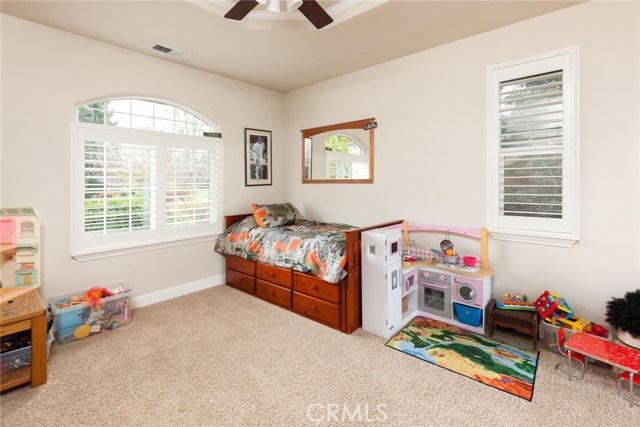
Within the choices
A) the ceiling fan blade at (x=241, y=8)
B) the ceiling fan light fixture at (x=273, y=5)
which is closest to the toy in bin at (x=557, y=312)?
the ceiling fan light fixture at (x=273, y=5)

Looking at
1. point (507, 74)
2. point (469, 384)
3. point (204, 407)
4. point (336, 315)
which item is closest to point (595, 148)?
point (507, 74)

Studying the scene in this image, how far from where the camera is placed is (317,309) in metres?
2.99

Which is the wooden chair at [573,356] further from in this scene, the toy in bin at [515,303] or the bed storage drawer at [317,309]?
the bed storage drawer at [317,309]

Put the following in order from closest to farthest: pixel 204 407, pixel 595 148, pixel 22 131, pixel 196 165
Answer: pixel 204 407 → pixel 595 148 → pixel 22 131 → pixel 196 165

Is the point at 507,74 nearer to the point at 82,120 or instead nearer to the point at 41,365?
the point at 82,120

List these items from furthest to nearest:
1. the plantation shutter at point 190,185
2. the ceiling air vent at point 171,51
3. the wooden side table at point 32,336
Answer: the plantation shutter at point 190,185 → the ceiling air vent at point 171,51 → the wooden side table at point 32,336

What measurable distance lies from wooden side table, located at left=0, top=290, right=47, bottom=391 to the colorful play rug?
2474 mm

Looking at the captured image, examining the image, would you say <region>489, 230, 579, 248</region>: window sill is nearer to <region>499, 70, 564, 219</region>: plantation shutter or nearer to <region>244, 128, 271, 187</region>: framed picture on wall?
<region>499, 70, 564, 219</region>: plantation shutter

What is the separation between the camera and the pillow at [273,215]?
385 centimetres

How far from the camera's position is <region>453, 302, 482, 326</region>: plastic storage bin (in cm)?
274

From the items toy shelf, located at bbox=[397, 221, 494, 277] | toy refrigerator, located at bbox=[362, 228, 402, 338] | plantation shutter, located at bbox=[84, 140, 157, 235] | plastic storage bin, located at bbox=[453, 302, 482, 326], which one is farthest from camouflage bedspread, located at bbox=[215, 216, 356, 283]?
plastic storage bin, located at bbox=[453, 302, 482, 326]

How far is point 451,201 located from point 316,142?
2.04 meters

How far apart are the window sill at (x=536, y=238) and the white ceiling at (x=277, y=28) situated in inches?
72.2

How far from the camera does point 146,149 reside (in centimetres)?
336
